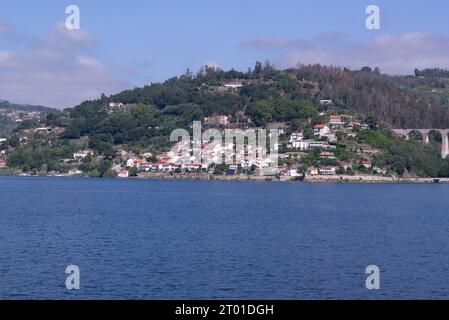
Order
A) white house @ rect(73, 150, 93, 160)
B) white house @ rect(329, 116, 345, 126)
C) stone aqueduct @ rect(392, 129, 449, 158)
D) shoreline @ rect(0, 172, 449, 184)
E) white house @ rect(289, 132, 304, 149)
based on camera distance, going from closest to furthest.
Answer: shoreline @ rect(0, 172, 449, 184), white house @ rect(289, 132, 304, 149), white house @ rect(329, 116, 345, 126), white house @ rect(73, 150, 93, 160), stone aqueduct @ rect(392, 129, 449, 158)

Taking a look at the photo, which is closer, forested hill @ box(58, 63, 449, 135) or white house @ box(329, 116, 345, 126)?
white house @ box(329, 116, 345, 126)

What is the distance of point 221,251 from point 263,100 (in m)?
99.5

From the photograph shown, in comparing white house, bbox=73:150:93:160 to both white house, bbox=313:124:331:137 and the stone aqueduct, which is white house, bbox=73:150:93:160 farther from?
the stone aqueduct

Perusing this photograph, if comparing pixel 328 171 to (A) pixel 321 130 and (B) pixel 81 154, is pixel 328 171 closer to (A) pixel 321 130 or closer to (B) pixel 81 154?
(A) pixel 321 130

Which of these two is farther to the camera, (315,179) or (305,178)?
(305,178)

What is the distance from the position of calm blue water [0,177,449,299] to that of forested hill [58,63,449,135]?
73792 mm

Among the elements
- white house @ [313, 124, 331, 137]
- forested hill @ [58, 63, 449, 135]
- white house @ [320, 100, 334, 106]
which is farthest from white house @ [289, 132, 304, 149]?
white house @ [320, 100, 334, 106]

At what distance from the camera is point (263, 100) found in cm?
12794

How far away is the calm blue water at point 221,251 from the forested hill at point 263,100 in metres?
73.8

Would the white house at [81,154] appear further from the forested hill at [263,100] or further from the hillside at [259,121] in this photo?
the forested hill at [263,100]

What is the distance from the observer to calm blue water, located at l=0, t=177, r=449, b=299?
72.9ft

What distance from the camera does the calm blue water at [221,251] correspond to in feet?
72.9

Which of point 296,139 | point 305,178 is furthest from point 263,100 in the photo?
point 305,178

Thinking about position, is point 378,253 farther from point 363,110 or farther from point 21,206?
point 363,110
